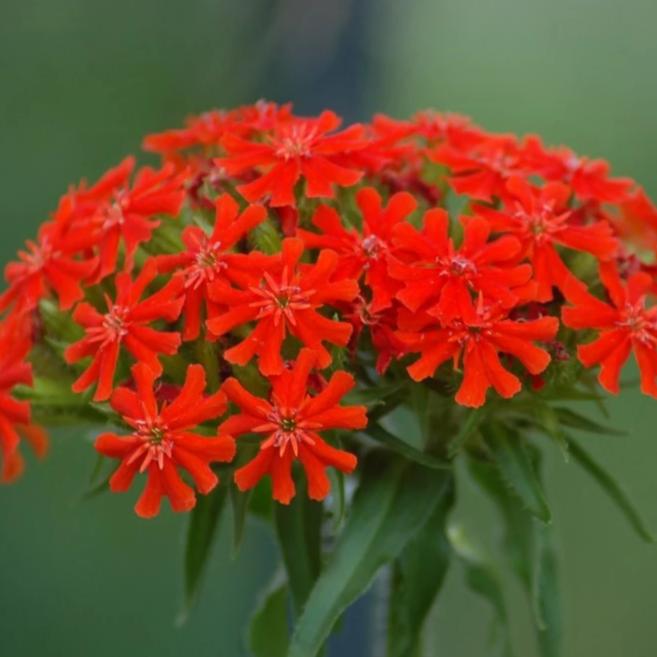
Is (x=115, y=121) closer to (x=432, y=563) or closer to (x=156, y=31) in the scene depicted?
(x=156, y=31)

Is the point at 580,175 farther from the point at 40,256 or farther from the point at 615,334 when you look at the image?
the point at 40,256

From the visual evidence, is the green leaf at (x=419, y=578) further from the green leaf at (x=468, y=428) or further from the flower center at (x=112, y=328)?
the flower center at (x=112, y=328)

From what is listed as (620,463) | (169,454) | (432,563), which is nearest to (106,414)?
(169,454)

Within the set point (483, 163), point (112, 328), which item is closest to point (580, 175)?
point (483, 163)

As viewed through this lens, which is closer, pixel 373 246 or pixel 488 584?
pixel 373 246

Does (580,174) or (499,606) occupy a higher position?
(580,174)

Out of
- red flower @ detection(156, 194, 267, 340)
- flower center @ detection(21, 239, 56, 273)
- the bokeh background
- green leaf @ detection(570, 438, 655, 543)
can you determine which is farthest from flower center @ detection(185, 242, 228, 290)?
the bokeh background

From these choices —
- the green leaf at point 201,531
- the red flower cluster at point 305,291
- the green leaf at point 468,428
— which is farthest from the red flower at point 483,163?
the green leaf at point 201,531
